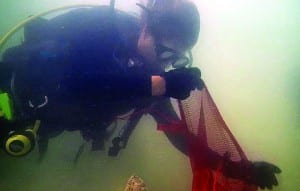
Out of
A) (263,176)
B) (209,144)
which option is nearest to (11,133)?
(209,144)

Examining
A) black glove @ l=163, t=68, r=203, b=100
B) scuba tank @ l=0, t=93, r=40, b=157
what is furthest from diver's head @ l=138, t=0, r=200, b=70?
scuba tank @ l=0, t=93, r=40, b=157

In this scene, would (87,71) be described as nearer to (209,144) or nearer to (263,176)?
(209,144)

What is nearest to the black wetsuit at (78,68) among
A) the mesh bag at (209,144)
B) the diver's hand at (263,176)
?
the mesh bag at (209,144)

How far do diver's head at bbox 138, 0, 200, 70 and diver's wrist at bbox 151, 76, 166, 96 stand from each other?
0.40ft

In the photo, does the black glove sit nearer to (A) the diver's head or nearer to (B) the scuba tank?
(A) the diver's head

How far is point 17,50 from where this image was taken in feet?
4.43

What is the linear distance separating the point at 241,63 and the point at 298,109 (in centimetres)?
44

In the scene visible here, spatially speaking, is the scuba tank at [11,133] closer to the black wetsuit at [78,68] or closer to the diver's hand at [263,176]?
the black wetsuit at [78,68]

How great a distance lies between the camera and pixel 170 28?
1529mm

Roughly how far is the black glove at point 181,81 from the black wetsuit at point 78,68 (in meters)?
0.09

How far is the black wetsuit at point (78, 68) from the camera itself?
132cm

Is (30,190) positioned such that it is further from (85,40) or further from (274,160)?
(274,160)

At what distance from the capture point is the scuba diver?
52.1 inches

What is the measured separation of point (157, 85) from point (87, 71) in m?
0.29
